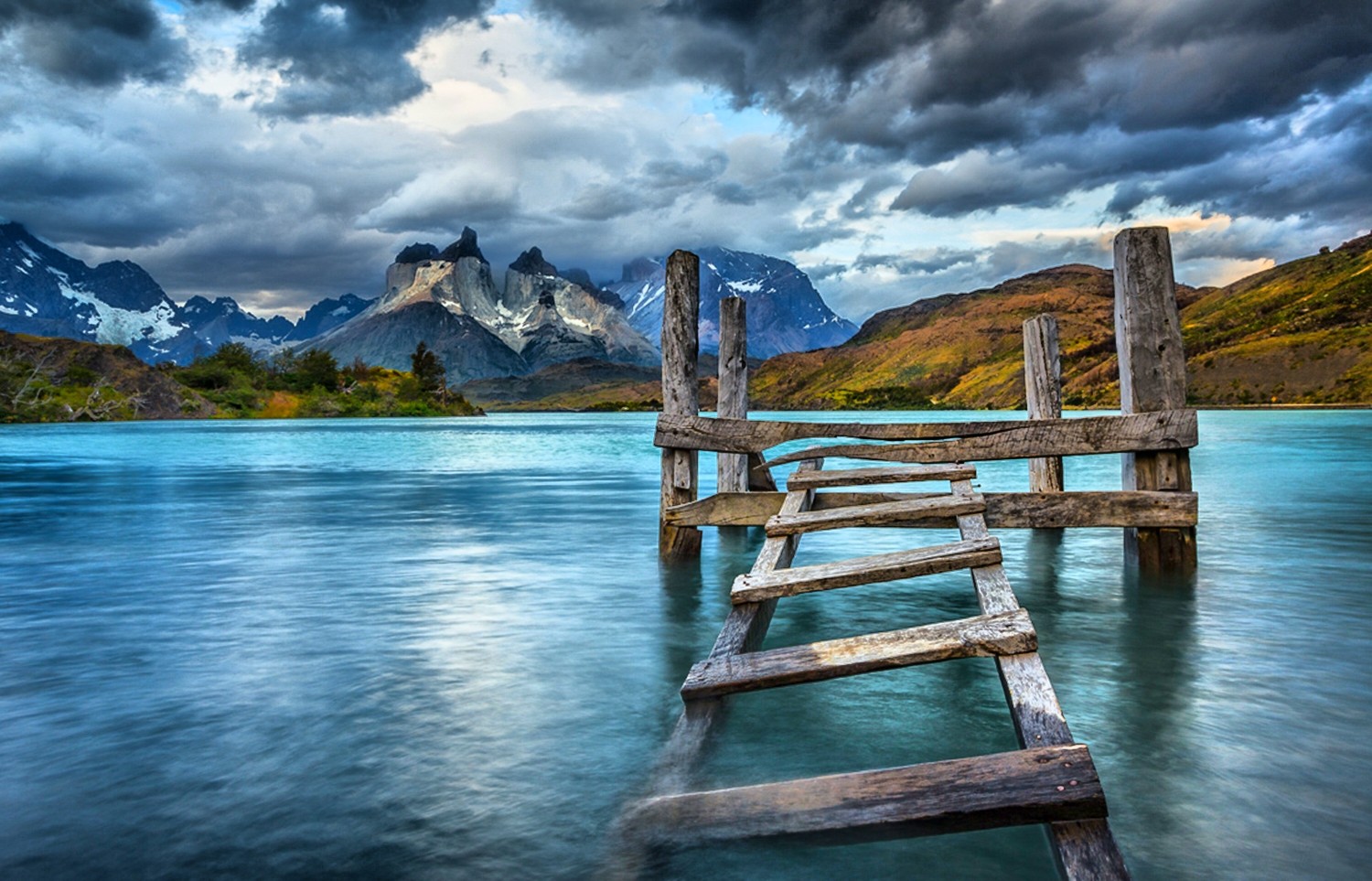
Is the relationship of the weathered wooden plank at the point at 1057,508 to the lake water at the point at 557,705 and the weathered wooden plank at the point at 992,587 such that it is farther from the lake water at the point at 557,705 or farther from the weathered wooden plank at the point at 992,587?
the weathered wooden plank at the point at 992,587

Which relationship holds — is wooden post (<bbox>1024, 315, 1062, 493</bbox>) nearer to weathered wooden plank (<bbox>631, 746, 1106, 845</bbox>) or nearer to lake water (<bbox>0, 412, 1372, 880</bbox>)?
lake water (<bbox>0, 412, 1372, 880</bbox>)

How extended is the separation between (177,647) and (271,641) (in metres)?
0.86

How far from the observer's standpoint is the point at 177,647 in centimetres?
854

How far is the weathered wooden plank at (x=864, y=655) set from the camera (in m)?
4.31

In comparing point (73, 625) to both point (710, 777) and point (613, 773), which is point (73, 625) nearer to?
point (613, 773)

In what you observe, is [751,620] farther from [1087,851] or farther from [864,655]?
[1087,851]

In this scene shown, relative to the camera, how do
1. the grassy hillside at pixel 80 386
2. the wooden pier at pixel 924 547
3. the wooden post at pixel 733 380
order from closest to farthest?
the wooden pier at pixel 924 547 < the wooden post at pixel 733 380 < the grassy hillside at pixel 80 386

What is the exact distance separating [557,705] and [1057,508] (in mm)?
5935

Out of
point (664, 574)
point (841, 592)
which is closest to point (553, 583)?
point (664, 574)

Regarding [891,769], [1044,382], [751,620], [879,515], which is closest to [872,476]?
[879,515]

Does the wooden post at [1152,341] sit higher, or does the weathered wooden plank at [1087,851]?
the wooden post at [1152,341]

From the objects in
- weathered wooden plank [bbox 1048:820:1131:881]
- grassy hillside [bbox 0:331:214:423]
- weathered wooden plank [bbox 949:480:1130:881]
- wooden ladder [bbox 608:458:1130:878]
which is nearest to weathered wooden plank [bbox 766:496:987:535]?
wooden ladder [bbox 608:458:1130:878]

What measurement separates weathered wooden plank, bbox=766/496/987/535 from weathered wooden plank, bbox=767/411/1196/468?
165 cm

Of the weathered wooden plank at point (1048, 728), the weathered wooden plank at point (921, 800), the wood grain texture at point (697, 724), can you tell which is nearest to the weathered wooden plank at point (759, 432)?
the wood grain texture at point (697, 724)
